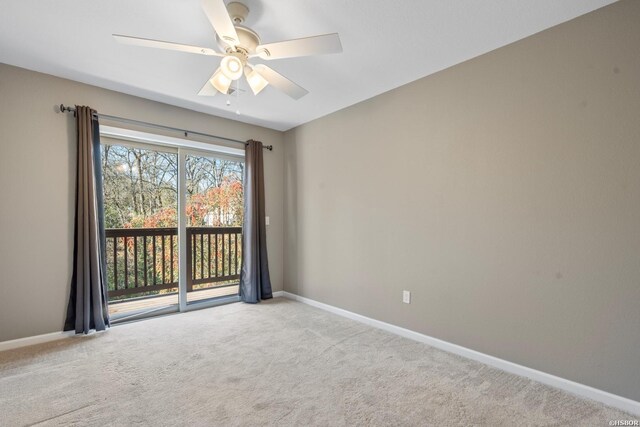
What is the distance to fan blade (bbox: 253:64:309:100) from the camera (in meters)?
2.10

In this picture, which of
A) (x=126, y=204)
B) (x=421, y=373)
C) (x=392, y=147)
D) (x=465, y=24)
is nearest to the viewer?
(x=465, y=24)

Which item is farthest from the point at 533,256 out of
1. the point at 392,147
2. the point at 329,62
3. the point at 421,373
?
the point at 329,62

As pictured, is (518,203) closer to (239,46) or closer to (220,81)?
(239,46)

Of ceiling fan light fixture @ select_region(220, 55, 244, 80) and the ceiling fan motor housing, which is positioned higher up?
the ceiling fan motor housing

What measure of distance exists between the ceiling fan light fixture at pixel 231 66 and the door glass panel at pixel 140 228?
7.08 feet

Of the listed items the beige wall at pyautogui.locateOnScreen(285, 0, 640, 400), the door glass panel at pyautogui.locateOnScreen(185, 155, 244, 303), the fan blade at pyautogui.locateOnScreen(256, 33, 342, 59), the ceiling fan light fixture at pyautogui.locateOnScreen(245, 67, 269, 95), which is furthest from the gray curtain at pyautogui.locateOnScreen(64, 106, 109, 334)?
the beige wall at pyautogui.locateOnScreen(285, 0, 640, 400)

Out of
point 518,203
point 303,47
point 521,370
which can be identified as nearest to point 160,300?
point 303,47

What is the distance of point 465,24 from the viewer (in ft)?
6.70

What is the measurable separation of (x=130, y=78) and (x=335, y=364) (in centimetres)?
315

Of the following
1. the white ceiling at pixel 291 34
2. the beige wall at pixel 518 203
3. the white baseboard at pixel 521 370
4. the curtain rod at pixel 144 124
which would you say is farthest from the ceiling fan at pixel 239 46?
the white baseboard at pixel 521 370

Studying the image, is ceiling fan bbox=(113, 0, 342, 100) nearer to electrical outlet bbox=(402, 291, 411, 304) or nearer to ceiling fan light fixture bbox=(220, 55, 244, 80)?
ceiling fan light fixture bbox=(220, 55, 244, 80)

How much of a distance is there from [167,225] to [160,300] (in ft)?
3.38

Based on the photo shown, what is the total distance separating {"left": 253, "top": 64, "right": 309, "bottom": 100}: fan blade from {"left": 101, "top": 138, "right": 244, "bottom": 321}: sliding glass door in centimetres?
205

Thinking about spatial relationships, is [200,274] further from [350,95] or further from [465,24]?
[465,24]
